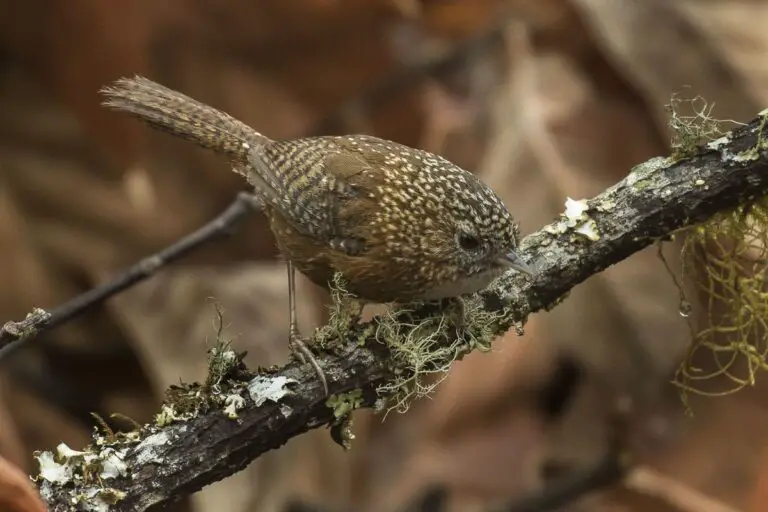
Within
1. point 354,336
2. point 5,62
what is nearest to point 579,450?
point 354,336

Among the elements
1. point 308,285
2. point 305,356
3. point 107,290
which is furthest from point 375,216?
point 308,285

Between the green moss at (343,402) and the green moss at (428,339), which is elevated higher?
the green moss at (428,339)

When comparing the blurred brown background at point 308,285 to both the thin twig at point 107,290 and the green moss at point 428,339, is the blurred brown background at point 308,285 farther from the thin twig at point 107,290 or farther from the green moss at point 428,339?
the green moss at point 428,339

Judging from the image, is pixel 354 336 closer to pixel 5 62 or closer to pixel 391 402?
pixel 391 402

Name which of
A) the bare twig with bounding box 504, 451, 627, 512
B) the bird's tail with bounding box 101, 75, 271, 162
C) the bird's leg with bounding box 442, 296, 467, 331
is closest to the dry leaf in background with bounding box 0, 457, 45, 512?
the bird's leg with bounding box 442, 296, 467, 331

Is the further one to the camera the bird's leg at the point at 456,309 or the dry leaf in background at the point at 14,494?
the bird's leg at the point at 456,309

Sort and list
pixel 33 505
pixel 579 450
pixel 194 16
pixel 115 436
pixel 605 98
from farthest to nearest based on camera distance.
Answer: pixel 605 98 → pixel 194 16 → pixel 579 450 → pixel 115 436 → pixel 33 505

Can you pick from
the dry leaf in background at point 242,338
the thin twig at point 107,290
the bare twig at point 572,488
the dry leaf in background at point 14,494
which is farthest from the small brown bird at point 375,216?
the bare twig at point 572,488

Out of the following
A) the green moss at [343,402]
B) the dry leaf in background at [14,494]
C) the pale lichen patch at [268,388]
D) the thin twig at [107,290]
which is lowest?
the dry leaf in background at [14,494]
